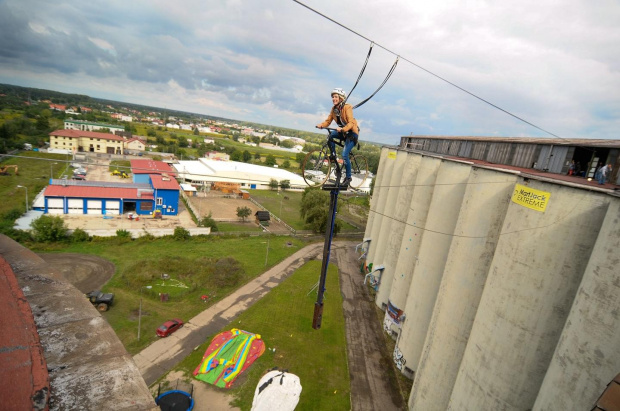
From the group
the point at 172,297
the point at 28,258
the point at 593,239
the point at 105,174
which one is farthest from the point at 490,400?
the point at 105,174

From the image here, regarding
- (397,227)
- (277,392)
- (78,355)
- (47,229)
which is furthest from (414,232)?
(47,229)

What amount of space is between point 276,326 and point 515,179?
18.7m

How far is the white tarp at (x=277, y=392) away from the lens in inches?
623

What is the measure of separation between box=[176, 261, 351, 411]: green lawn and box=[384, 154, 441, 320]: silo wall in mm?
5635

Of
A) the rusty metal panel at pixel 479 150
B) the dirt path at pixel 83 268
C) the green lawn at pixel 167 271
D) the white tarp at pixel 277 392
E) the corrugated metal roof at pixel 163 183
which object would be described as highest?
the rusty metal panel at pixel 479 150

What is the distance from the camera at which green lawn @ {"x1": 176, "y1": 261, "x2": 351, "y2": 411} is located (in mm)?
17016

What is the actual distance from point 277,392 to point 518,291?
44.0ft

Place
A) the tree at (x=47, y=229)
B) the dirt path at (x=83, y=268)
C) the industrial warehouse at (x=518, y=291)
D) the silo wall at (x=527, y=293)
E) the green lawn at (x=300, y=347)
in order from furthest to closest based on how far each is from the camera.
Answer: the tree at (x=47, y=229), the dirt path at (x=83, y=268), the green lawn at (x=300, y=347), the silo wall at (x=527, y=293), the industrial warehouse at (x=518, y=291)

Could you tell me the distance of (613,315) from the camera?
27.0 feet

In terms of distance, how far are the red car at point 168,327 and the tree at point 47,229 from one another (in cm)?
2052

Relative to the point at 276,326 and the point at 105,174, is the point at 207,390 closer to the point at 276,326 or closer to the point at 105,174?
the point at 276,326

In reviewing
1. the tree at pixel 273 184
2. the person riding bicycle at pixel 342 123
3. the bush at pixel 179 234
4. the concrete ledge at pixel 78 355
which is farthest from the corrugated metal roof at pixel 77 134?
the person riding bicycle at pixel 342 123

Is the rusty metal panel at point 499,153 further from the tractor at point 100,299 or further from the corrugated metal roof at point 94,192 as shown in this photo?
the corrugated metal roof at point 94,192

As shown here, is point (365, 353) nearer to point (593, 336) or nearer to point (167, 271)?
point (593, 336)
